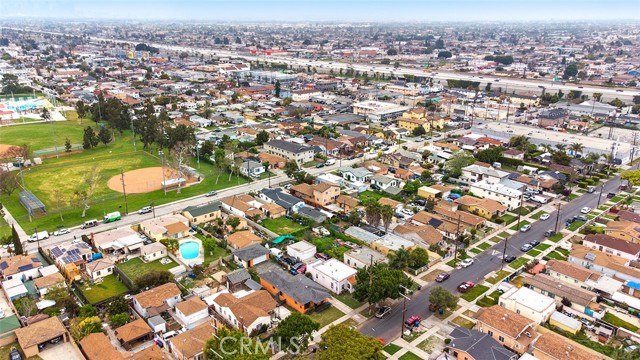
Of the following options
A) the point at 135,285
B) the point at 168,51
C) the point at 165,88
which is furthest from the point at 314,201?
the point at 168,51

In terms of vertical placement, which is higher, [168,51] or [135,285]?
[168,51]

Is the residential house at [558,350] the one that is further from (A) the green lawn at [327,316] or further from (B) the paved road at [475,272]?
(A) the green lawn at [327,316]

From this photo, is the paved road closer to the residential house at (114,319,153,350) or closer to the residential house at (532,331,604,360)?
the residential house at (532,331,604,360)

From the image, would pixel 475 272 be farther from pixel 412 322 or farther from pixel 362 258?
pixel 412 322

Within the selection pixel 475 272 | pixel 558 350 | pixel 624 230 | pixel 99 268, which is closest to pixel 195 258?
pixel 99 268

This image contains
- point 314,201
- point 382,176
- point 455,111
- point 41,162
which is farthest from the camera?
point 455,111

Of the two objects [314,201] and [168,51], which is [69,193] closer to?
[314,201]

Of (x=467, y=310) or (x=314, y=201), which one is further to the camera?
(x=314, y=201)

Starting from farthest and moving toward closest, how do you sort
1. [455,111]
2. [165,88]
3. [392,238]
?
[165,88], [455,111], [392,238]
